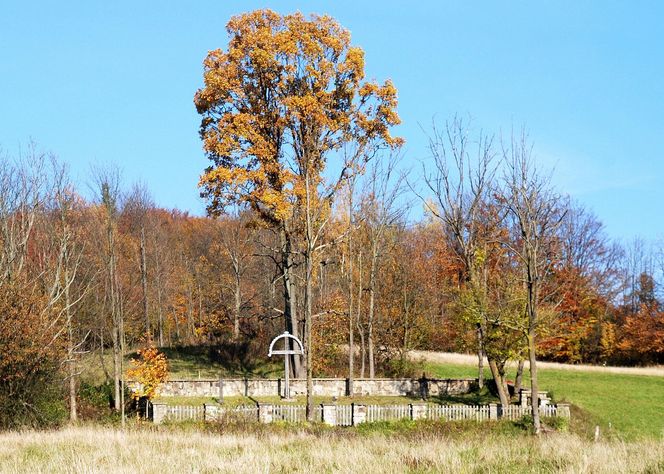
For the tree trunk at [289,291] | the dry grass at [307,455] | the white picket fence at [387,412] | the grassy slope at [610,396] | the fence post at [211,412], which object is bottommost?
the grassy slope at [610,396]

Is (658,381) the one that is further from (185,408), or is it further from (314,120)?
(185,408)

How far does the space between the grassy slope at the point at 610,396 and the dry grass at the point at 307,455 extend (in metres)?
12.4

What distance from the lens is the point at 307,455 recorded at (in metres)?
13.9

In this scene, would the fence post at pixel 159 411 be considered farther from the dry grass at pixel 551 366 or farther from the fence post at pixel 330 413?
the dry grass at pixel 551 366

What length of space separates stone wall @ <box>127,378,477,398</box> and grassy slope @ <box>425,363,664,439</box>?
5.16m

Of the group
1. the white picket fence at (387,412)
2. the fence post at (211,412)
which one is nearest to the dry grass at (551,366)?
the white picket fence at (387,412)

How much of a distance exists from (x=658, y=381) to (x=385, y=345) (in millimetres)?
15448

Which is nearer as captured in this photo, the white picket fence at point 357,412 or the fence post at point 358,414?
the white picket fence at point 357,412

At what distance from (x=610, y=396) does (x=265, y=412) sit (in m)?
17.8

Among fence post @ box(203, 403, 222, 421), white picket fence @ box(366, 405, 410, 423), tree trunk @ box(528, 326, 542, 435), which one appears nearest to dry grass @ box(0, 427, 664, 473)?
fence post @ box(203, 403, 222, 421)

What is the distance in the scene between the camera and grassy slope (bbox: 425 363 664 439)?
94.6 ft

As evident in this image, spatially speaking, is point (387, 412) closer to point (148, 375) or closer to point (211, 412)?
point (211, 412)

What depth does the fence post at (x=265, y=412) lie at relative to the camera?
26266mm

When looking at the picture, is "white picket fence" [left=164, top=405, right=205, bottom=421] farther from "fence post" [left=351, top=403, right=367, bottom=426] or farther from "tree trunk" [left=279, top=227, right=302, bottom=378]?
"tree trunk" [left=279, top=227, right=302, bottom=378]
